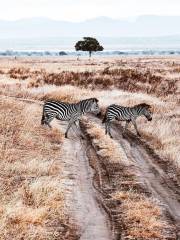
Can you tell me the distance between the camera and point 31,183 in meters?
13.1

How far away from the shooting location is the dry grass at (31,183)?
10219 mm

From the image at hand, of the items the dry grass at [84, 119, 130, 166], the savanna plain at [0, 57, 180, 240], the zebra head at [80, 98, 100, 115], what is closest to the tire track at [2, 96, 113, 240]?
the savanna plain at [0, 57, 180, 240]

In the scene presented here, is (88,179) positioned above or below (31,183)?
below

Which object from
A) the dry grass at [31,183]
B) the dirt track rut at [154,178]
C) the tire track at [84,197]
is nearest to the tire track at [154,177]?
the dirt track rut at [154,178]

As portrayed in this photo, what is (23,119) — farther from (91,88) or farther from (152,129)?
(91,88)

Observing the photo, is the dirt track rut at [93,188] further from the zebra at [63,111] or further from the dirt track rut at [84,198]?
the zebra at [63,111]

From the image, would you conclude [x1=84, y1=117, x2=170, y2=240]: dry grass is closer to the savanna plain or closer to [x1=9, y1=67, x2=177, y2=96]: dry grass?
the savanna plain

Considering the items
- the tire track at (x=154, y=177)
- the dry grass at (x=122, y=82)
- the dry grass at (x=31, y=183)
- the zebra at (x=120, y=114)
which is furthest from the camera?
the dry grass at (x=122, y=82)

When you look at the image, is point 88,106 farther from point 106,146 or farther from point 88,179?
point 88,179

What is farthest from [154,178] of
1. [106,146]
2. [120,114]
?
[120,114]

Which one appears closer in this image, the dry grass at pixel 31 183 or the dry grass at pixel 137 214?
the dry grass at pixel 31 183

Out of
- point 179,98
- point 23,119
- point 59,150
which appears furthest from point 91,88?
point 59,150

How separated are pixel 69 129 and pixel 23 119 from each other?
216cm

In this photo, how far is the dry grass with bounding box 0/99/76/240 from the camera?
33.5ft
